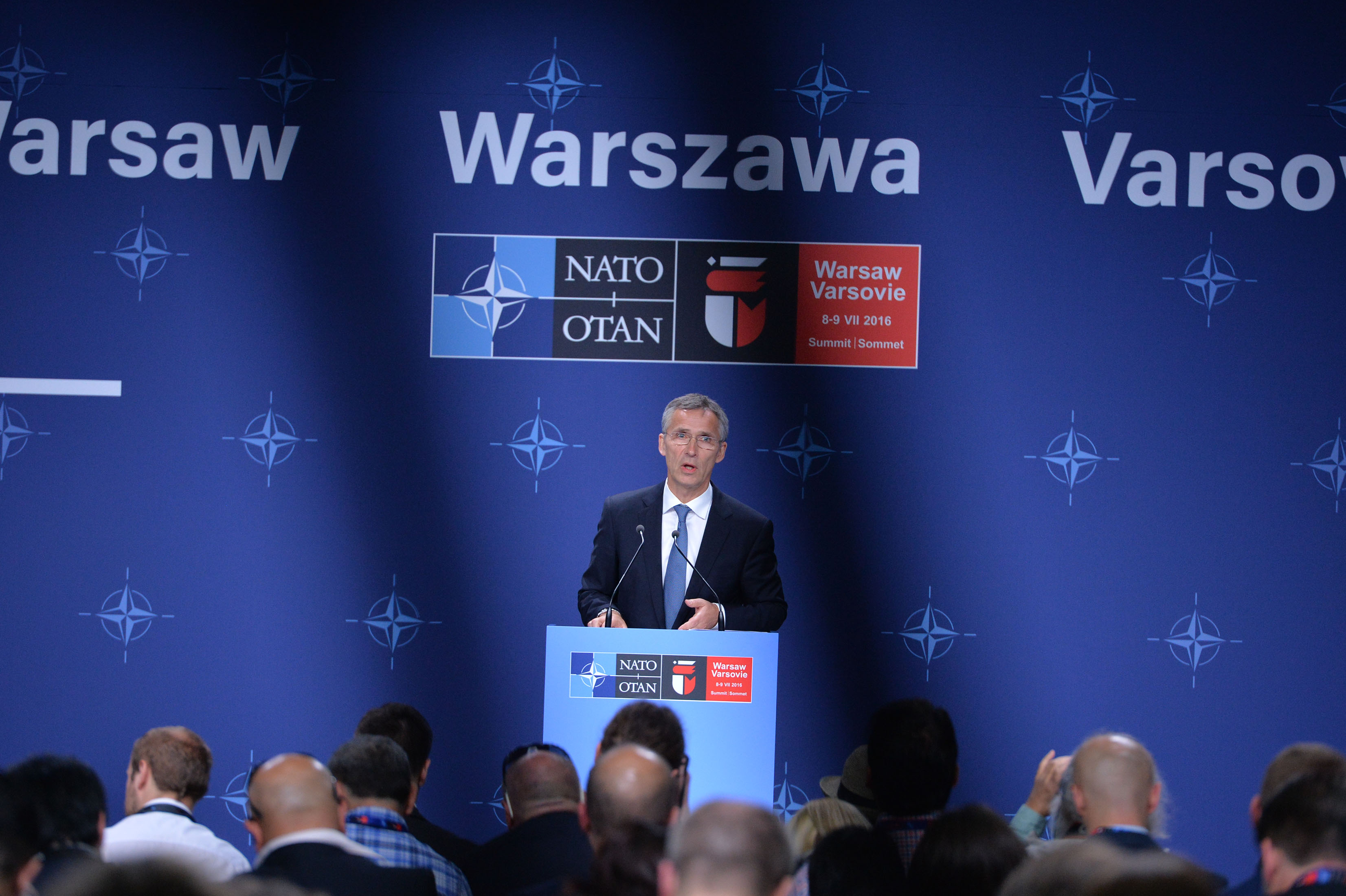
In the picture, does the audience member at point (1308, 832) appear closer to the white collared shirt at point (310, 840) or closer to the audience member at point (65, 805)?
the white collared shirt at point (310, 840)

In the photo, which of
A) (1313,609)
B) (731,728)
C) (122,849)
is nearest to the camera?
(122,849)

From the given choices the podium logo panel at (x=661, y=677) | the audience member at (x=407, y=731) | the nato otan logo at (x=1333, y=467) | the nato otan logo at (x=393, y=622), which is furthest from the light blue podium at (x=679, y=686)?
the nato otan logo at (x=1333, y=467)

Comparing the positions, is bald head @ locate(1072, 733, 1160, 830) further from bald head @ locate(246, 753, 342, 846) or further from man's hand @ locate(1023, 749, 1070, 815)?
bald head @ locate(246, 753, 342, 846)

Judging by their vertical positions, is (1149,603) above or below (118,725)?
above

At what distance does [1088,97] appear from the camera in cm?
537

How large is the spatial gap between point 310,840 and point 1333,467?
451 cm

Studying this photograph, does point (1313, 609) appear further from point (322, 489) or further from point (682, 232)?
point (322, 489)

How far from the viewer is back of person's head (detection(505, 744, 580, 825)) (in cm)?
287

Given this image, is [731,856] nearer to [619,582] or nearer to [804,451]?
[619,582]

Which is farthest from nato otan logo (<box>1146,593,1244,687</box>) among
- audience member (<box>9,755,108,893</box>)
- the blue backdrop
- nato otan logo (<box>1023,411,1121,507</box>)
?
audience member (<box>9,755,108,893</box>)

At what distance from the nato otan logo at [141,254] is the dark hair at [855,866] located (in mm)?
4189

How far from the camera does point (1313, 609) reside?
523 centimetres

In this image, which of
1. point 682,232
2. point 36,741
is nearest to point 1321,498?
point 682,232

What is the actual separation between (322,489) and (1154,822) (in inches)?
145
